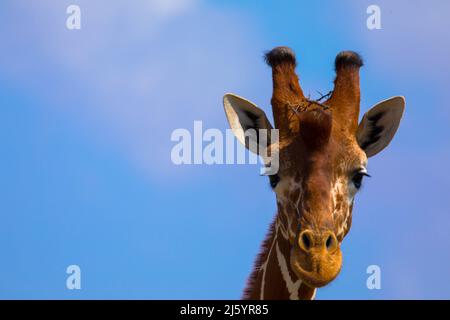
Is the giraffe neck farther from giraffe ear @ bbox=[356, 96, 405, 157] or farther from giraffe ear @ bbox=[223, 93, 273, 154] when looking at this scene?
giraffe ear @ bbox=[356, 96, 405, 157]

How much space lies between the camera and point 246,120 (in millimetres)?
13391

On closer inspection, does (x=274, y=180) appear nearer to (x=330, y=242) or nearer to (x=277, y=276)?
(x=277, y=276)

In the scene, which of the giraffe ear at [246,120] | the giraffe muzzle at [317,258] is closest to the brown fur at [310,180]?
the giraffe muzzle at [317,258]

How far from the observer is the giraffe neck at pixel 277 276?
11961 mm

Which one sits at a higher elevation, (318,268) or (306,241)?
(306,241)

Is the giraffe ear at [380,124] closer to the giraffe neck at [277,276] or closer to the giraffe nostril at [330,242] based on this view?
the giraffe neck at [277,276]

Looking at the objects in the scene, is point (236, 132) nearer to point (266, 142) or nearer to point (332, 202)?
point (266, 142)

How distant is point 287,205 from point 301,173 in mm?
448

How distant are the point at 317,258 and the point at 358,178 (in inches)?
63.2

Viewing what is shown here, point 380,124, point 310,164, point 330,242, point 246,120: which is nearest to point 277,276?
point 330,242

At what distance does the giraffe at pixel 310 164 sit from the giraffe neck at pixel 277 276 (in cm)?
1

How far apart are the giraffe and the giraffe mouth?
0.04 ft
